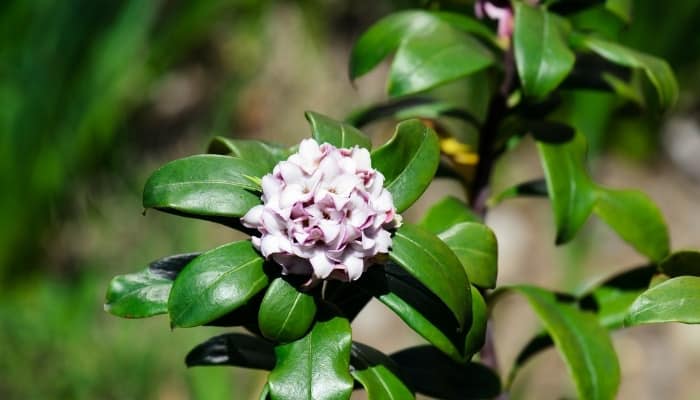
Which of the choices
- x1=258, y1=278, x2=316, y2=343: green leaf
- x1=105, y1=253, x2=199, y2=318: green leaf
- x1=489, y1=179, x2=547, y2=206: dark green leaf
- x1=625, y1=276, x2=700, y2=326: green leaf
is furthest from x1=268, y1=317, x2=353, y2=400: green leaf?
x1=489, y1=179, x2=547, y2=206: dark green leaf

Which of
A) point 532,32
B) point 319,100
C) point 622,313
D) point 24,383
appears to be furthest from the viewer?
point 319,100

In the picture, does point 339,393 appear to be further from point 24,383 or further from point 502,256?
point 502,256

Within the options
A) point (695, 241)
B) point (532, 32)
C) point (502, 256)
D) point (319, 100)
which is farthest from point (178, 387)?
point (532, 32)

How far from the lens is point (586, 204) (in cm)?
119

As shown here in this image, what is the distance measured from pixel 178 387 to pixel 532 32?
1890mm

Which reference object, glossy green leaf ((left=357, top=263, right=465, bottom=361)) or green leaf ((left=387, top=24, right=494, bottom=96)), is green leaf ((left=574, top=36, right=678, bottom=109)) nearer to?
green leaf ((left=387, top=24, right=494, bottom=96))

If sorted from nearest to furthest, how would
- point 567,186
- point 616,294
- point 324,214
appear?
point 324,214
point 567,186
point 616,294

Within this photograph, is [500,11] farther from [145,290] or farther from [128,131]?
[128,131]

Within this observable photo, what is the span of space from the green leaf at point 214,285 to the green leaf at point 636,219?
0.52 metres

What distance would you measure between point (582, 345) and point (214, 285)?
0.50 meters

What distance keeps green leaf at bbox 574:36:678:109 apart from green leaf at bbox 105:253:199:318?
1.71 feet

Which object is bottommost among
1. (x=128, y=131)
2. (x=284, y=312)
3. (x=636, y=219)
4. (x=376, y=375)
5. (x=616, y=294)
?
(x=128, y=131)

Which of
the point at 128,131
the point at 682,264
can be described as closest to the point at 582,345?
the point at 682,264

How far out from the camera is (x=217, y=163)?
0.90 metres
